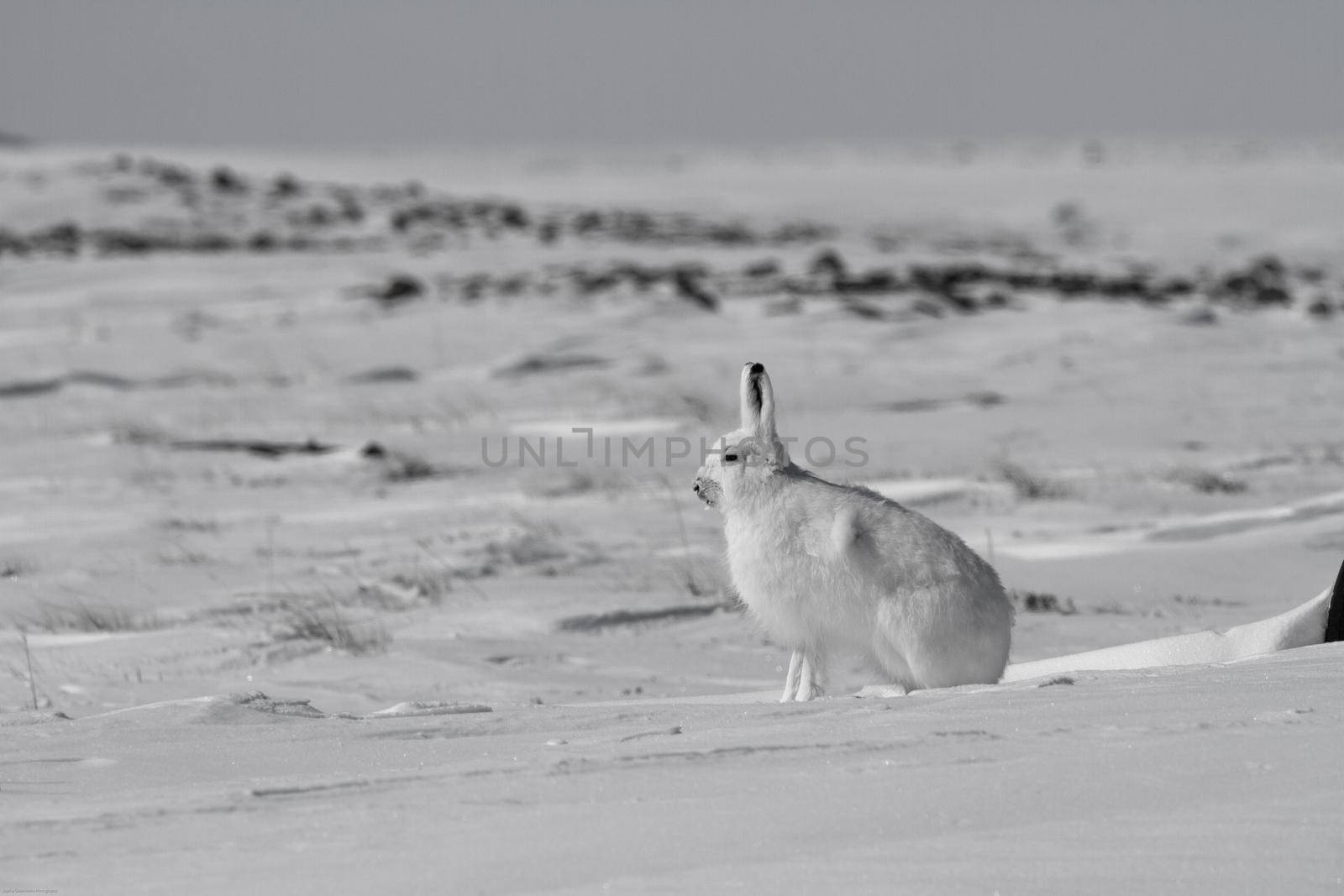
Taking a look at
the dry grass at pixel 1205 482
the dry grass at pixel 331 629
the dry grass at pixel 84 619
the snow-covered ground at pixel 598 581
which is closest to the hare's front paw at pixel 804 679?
the snow-covered ground at pixel 598 581

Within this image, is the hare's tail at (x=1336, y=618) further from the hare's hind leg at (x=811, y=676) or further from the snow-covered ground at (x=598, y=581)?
the hare's hind leg at (x=811, y=676)

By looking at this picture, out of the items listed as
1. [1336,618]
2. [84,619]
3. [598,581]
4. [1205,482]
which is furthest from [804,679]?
[1205,482]

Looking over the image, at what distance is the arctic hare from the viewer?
13.1 feet

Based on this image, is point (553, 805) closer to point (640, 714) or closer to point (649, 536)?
point (640, 714)

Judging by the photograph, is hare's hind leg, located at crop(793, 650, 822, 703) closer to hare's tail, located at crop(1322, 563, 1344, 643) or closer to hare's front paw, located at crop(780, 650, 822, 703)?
hare's front paw, located at crop(780, 650, 822, 703)

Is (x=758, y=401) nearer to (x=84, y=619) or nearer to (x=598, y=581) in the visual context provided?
(x=598, y=581)

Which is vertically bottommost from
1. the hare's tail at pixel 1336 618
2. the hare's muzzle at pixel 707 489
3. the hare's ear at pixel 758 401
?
the hare's tail at pixel 1336 618

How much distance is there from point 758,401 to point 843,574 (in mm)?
584

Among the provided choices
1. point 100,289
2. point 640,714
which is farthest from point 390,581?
point 100,289

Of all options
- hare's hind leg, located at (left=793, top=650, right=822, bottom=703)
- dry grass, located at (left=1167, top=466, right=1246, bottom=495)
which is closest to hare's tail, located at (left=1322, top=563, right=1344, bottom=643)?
hare's hind leg, located at (left=793, top=650, right=822, bottom=703)

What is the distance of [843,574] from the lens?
13.4ft

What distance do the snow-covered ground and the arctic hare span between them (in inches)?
11.6

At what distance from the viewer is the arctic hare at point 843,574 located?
4.01 meters

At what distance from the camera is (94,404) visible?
34.8 feet
